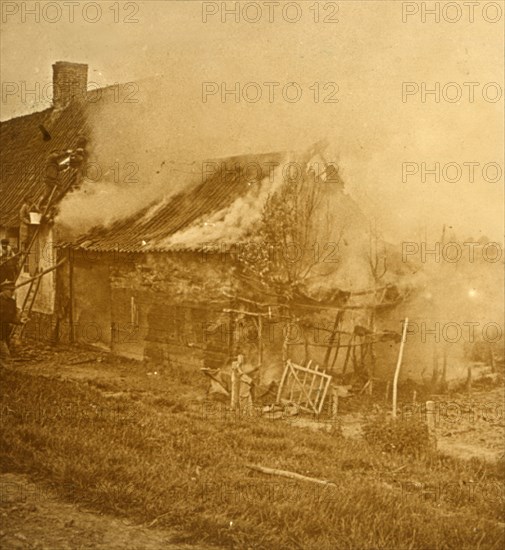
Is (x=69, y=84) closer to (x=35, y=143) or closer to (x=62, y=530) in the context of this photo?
A: (x=35, y=143)

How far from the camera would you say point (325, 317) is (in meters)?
14.4

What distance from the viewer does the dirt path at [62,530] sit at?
17.3 ft

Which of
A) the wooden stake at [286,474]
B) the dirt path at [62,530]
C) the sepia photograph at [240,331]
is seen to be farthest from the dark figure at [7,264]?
the dirt path at [62,530]

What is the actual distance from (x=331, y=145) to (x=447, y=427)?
756 centimetres

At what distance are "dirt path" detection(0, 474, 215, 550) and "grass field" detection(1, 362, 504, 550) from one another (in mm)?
180

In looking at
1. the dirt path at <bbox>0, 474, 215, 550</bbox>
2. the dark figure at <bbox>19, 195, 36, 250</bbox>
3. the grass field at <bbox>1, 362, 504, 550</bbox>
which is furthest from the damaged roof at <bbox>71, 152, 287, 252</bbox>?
the dirt path at <bbox>0, 474, 215, 550</bbox>

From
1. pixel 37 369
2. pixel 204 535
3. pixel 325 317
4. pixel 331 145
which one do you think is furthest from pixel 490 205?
pixel 204 535

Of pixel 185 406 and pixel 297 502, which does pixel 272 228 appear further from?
pixel 297 502

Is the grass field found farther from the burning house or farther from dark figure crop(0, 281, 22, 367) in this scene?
dark figure crop(0, 281, 22, 367)

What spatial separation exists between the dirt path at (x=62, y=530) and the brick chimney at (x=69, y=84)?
19591 mm

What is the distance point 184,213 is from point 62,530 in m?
11.1

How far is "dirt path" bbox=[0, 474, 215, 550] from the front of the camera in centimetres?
527

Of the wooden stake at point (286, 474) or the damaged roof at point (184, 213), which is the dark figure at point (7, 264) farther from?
the wooden stake at point (286, 474)

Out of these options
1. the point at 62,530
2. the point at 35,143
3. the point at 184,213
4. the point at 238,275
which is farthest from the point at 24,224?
the point at 62,530
